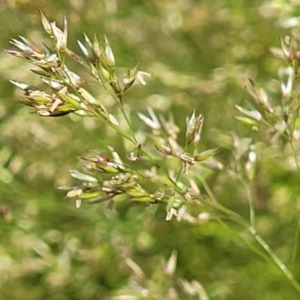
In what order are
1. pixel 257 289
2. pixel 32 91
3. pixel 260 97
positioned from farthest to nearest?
pixel 257 289
pixel 260 97
pixel 32 91

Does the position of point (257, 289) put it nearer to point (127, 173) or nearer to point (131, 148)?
point (131, 148)

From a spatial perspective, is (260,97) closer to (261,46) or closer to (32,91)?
(32,91)

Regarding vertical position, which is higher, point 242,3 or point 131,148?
point 242,3

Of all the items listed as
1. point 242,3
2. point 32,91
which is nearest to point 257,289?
point 242,3

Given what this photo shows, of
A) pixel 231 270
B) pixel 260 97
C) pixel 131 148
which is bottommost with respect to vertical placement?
pixel 231 270

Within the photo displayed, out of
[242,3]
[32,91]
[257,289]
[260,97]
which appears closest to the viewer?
[32,91]

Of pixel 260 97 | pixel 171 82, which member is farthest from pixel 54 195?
pixel 260 97

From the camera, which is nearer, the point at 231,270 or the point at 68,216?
the point at 231,270
